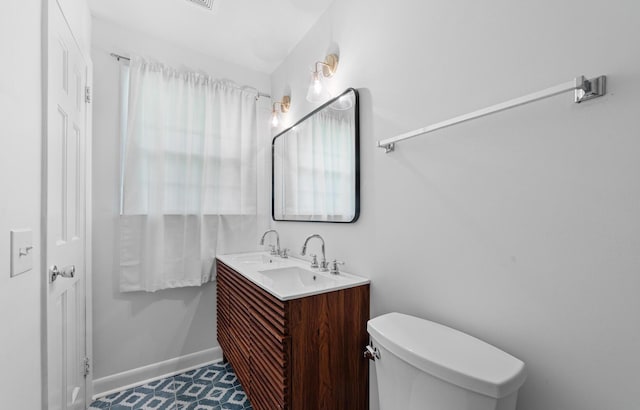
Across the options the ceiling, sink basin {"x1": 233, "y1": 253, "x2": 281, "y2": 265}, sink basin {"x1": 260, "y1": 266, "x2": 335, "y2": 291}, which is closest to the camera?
sink basin {"x1": 260, "y1": 266, "x2": 335, "y2": 291}

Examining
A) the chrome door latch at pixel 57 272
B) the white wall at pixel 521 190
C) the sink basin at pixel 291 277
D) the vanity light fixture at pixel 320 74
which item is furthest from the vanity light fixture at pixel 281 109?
the chrome door latch at pixel 57 272

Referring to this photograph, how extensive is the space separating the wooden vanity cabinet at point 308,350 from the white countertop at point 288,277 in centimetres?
3

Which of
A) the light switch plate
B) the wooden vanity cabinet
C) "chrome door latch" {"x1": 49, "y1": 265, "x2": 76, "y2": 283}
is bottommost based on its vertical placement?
the wooden vanity cabinet

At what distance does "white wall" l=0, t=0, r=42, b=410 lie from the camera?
71cm

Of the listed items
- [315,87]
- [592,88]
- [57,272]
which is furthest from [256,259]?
[592,88]

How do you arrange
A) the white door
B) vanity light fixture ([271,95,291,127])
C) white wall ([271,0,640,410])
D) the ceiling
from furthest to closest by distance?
vanity light fixture ([271,95,291,127]) → the ceiling → the white door → white wall ([271,0,640,410])

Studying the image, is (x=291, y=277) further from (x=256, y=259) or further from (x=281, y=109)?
(x=281, y=109)

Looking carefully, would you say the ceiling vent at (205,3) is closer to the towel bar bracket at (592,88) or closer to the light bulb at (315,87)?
the light bulb at (315,87)

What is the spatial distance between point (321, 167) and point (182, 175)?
1.05 metres

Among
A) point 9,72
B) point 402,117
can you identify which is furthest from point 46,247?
point 402,117

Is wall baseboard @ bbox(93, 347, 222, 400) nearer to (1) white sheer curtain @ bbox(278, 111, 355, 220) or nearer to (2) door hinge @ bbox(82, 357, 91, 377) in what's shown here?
(2) door hinge @ bbox(82, 357, 91, 377)

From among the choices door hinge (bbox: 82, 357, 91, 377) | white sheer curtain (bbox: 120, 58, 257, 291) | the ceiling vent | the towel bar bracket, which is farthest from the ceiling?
door hinge (bbox: 82, 357, 91, 377)

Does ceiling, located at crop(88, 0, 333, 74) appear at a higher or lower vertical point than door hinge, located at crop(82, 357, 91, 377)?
higher

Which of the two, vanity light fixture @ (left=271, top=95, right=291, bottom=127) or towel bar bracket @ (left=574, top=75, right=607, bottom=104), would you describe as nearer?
towel bar bracket @ (left=574, top=75, right=607, bottom=104)
